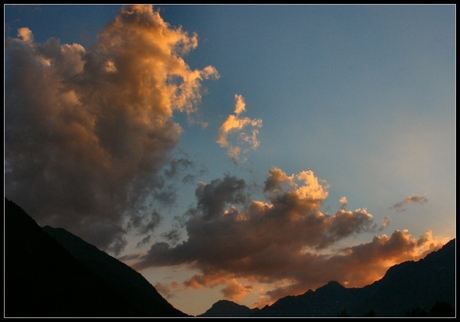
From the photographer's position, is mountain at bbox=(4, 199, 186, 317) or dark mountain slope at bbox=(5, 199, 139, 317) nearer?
mountain at bbox=(4, 199, 186, 317)

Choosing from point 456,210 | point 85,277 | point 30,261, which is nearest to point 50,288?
point 30,261

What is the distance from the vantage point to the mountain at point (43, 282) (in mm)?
124750

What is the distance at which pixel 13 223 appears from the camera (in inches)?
6191

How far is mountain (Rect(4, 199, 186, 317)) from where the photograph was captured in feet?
409

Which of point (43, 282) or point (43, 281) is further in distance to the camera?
point (43, 281)

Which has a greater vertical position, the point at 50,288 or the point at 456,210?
the point at 456,210

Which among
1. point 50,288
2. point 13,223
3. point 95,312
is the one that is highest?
point 13,223

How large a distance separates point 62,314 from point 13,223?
5244 centimetres

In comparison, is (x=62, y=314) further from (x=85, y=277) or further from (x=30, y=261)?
(x=85, y=277)

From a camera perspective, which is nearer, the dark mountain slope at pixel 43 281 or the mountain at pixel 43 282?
the mountain at pixel 43 282

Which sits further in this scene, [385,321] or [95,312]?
[95,312]

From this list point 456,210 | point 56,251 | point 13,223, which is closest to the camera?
point 456,210

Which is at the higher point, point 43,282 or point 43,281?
point 43,281

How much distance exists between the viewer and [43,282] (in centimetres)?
13838
